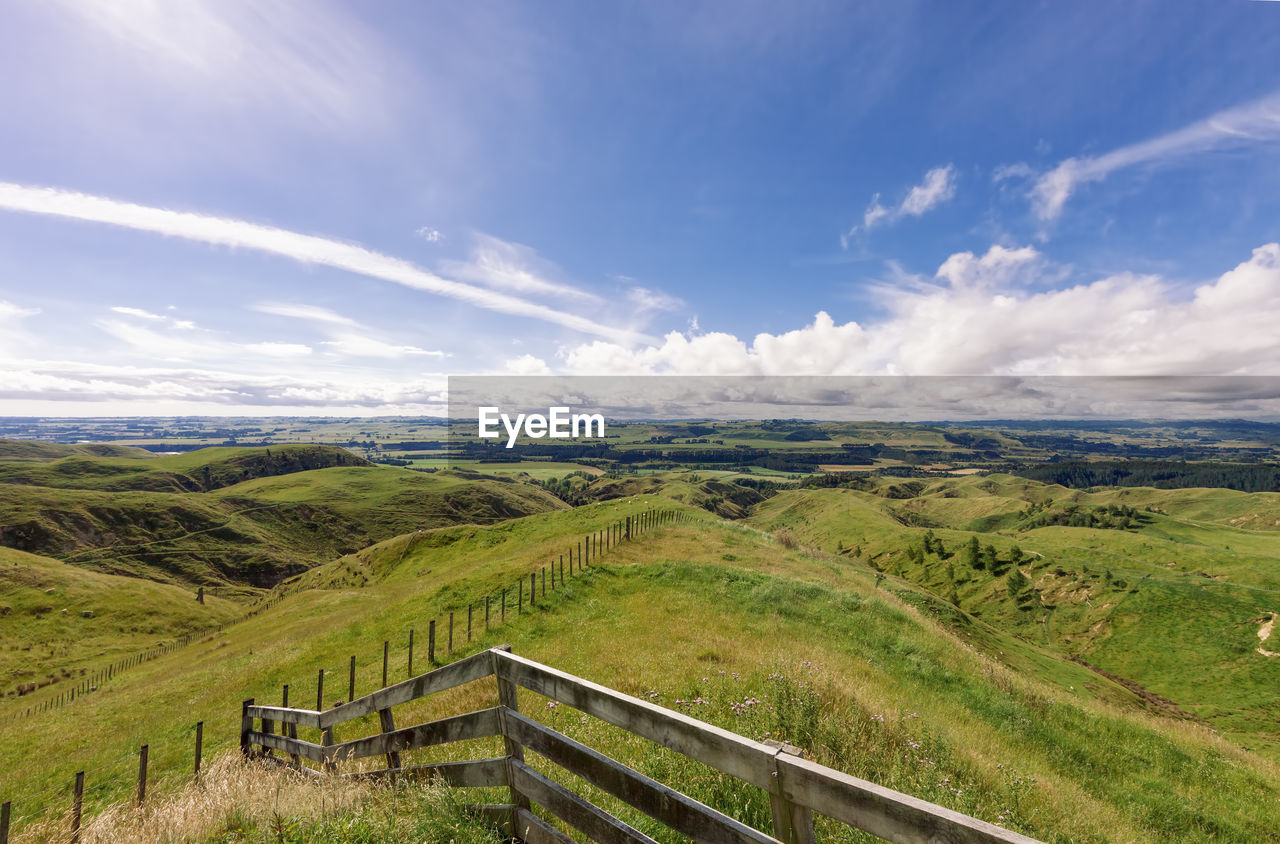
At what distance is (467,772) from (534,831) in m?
1.08

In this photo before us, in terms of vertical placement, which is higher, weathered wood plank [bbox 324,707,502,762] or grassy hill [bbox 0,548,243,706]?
weathered wood plank [bbox 324,707,502,762]

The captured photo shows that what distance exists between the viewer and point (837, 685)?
11.7 m

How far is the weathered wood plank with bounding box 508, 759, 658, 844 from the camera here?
3822 millimetres

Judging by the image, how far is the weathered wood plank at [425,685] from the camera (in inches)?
197

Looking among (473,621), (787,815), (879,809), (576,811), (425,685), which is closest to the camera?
(879,809)

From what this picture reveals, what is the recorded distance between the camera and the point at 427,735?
5723 mm

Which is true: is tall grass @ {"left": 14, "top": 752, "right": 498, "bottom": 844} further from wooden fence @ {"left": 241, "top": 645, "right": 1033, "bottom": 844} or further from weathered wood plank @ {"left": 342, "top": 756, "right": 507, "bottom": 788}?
wooden fence @ {"left": 241, "top": 645, "right": 1033, "bottom": 844}

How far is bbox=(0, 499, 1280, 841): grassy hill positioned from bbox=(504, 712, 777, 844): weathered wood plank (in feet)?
7.62

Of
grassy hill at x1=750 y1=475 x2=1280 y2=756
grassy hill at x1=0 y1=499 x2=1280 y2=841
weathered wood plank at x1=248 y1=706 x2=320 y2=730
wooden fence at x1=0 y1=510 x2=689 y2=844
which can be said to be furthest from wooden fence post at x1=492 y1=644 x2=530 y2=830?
grassy hill at x1=750 y1=475 x2=1280 y2=756

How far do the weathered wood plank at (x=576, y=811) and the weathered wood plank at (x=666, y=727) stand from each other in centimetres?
69

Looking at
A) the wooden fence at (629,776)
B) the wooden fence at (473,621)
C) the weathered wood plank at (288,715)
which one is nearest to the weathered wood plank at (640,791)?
the wooden fence at (629,776)

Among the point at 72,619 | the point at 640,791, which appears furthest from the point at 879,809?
the point at 72,619

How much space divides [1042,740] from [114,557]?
619 ft

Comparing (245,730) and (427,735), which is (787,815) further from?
(245,730)
